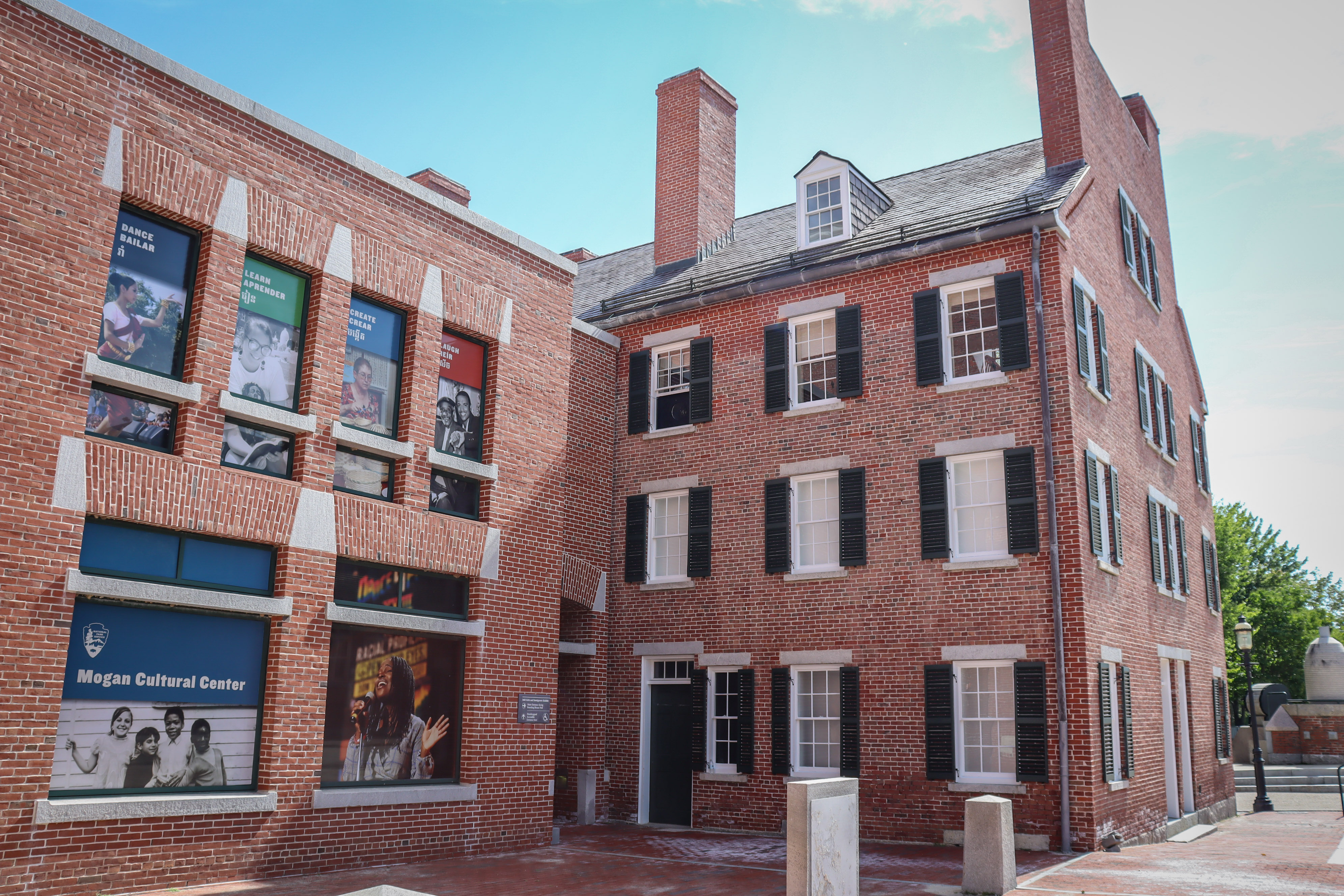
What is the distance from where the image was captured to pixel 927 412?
52.8 ft

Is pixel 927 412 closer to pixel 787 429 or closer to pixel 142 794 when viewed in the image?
pixel 787 429

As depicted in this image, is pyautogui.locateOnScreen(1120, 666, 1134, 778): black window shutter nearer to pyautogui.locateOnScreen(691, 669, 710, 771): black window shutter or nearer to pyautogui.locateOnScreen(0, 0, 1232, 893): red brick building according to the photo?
pyautogui.locateOnScreen(0, 0, 1232, 893): red brick building

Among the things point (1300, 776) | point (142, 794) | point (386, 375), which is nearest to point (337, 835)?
point (142, 794)

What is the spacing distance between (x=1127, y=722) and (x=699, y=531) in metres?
7.70

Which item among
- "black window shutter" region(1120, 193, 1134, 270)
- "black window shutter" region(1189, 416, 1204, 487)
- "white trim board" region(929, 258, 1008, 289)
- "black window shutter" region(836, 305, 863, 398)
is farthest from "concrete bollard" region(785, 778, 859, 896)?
"black window shutter" region(1189, 416, 1204, 487)

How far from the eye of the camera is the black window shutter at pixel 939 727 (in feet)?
48.4

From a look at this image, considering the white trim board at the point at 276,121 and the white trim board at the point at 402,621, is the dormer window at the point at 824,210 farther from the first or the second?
the white trim board at the point at 402,621

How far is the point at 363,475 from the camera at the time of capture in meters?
12.6

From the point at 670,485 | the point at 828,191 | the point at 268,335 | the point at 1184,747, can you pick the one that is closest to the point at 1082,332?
the point at 828,191

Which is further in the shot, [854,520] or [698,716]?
[698,716]

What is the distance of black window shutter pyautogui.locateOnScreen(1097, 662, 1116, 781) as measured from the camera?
46.9 feet

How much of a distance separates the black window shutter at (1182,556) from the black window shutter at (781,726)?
974 centimetres

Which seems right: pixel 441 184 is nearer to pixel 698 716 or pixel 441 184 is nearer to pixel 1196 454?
pixel 698 716

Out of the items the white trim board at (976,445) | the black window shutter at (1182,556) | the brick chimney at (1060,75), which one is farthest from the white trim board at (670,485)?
the black window shutter at (1182,556)
